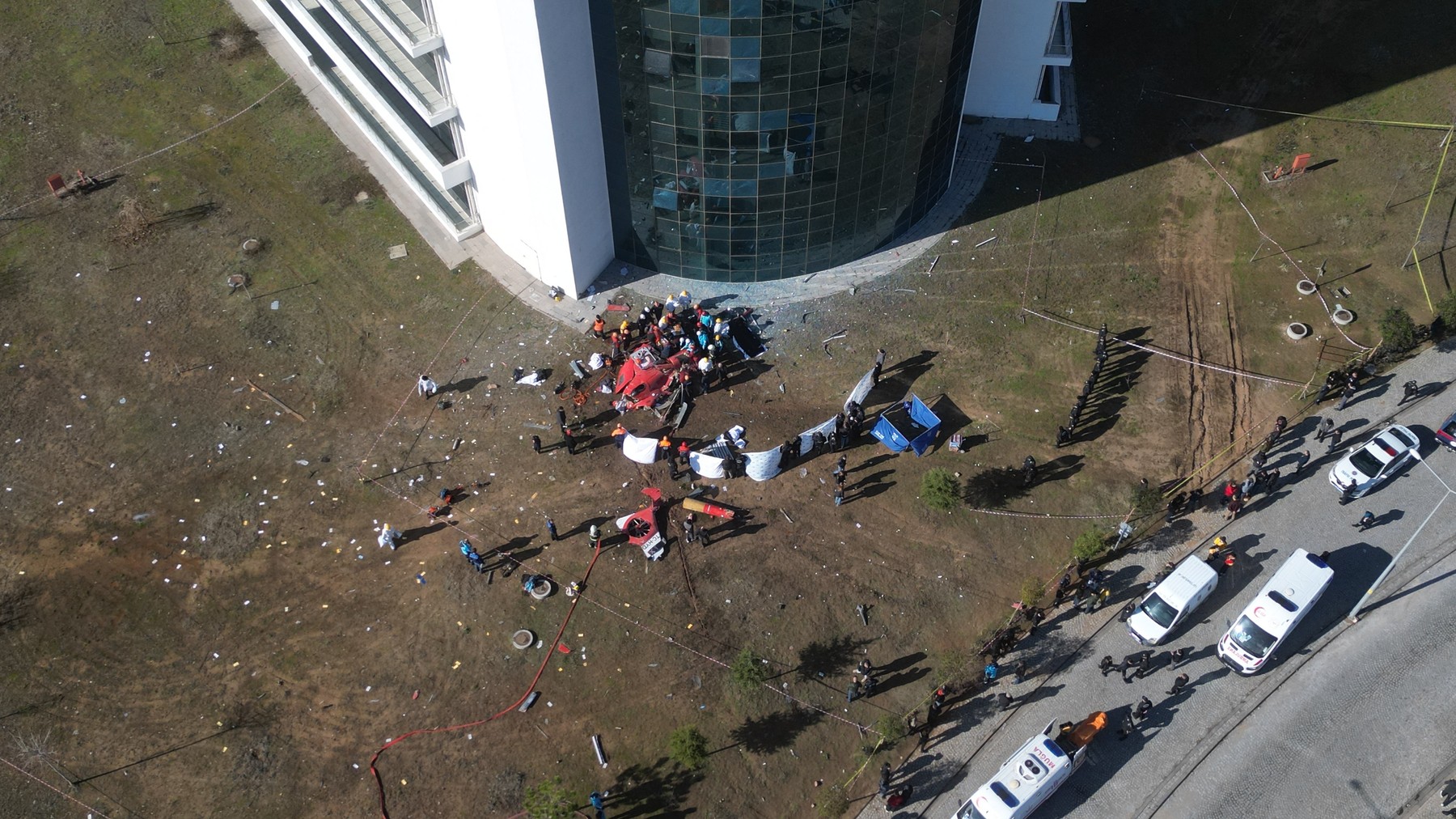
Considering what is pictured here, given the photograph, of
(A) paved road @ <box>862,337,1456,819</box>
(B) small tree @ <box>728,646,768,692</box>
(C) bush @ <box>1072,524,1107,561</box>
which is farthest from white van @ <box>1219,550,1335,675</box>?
(B) small tree @ <box>728,646,768,692</box>

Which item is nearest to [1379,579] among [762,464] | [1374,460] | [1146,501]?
[1374,460]

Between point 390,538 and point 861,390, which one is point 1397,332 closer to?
point 861,390

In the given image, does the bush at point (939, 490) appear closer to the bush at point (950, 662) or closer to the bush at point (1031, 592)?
the bush at point (1031, 592)

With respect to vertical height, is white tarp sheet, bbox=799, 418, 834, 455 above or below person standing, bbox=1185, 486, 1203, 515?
above

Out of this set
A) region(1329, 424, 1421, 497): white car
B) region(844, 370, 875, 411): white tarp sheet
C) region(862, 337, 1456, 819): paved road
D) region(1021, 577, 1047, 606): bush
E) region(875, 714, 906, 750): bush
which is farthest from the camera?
region(844, 370, 875, 411): white tarp sheet

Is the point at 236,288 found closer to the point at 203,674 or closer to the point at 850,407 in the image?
the point at 203,674

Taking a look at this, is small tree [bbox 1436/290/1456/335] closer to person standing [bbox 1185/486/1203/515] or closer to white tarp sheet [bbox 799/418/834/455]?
person standing [bbox 1185/486/1203/515]
